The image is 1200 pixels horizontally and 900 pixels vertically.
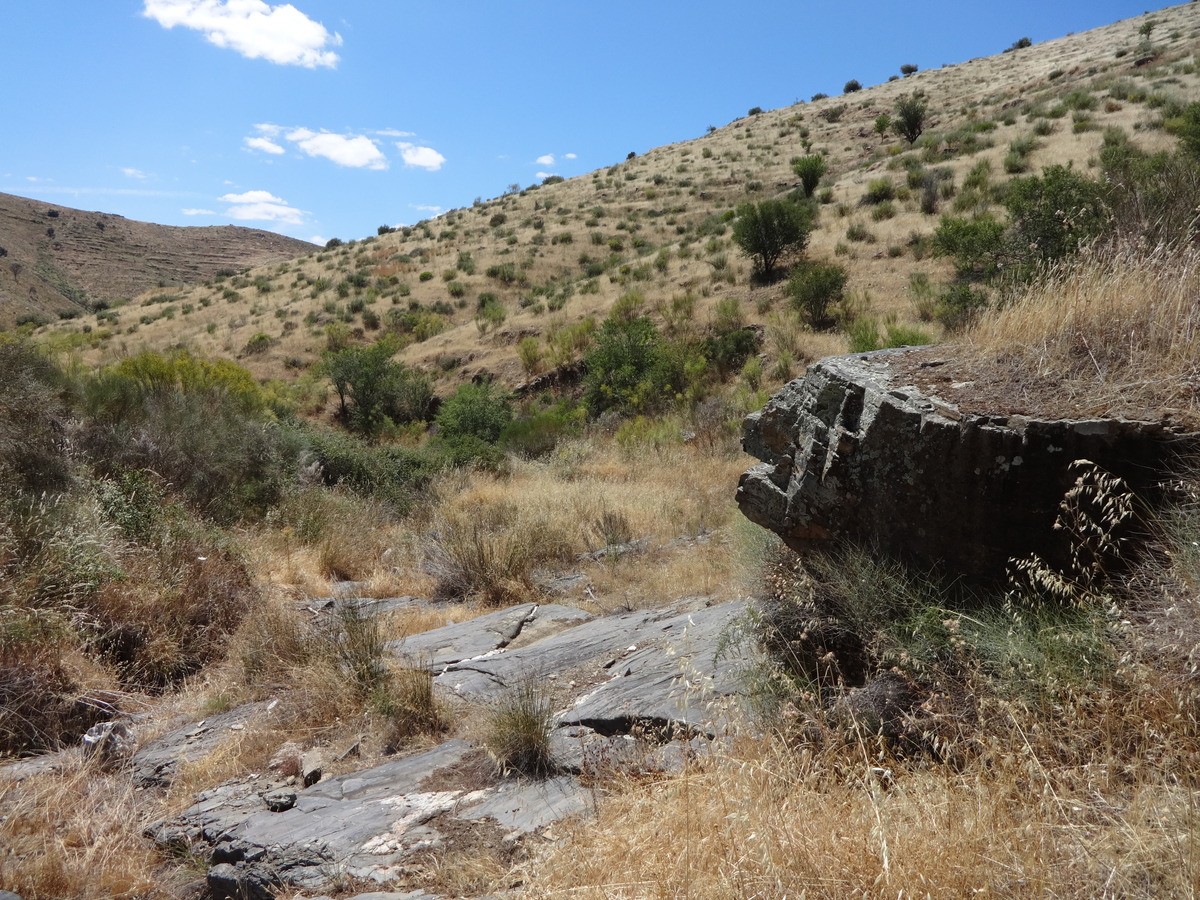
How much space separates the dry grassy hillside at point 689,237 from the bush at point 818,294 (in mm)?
457

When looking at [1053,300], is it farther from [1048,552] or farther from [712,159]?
[712,159]

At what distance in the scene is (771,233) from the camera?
1998cm

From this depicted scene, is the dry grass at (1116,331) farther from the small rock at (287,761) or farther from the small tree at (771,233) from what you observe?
the small tree at (771,233)

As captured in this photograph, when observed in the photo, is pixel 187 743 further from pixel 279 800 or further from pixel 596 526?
pixel 596 526

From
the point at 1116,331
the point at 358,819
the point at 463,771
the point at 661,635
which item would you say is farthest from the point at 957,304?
the point at 358,819

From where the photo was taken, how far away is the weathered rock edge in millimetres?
3406

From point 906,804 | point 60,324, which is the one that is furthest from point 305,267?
point 906,804

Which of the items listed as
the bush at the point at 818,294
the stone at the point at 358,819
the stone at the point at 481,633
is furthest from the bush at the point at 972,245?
the stone at the point at 358,819

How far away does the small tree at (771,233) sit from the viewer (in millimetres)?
19922

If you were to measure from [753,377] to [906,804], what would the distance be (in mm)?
12980

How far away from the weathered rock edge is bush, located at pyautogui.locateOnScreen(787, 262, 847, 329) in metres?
12.2

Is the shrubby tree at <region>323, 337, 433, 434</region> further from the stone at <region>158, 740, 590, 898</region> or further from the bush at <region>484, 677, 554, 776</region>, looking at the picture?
the bush at <region>484, 677, 554, 776</region>

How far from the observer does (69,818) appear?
13.9 feet

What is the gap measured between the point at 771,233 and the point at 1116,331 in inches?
667
